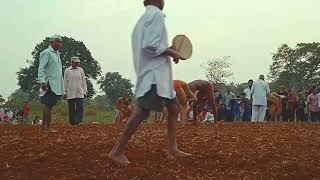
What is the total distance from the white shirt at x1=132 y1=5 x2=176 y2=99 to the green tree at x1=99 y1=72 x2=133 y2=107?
88.5m

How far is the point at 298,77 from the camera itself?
8150 centimetres

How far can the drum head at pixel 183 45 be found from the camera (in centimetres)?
570

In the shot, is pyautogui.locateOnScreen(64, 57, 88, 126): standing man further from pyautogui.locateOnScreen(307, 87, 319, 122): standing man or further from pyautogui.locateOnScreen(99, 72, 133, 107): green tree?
pyautogui.locateOnScreen(99, 72, 133, 107): green tree

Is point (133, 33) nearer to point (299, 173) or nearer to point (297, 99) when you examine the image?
point (299, 173)

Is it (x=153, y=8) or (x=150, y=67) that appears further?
(x=153, y=8)

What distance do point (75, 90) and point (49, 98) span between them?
3387 millimetres

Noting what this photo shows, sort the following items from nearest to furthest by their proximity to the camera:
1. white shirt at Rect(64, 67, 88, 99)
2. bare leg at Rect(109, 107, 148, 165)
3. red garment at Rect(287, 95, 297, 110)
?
bare leg at Rect(109, 107, 148, 165) → white shirt at Rect(64, 67, 88, 99) → red garment at Rect(287, 95, 297, 110)

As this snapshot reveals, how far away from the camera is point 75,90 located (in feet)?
41.9

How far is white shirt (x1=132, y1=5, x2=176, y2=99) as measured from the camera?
5129 millimetres

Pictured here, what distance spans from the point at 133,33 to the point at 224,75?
4032 centimetres

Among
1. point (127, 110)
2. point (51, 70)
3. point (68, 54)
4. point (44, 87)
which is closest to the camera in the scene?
point (44, 87)

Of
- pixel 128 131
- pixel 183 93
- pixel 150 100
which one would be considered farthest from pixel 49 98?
pixel 150 100

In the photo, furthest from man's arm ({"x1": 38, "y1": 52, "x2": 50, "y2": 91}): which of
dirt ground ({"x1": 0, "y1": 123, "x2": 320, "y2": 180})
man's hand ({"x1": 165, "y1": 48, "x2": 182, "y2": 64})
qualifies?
man's hand ({"x1": 165, "y1": 48, "x2": 182, "y2": 64})

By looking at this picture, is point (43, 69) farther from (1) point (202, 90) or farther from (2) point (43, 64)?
(1) point (202, 90)
